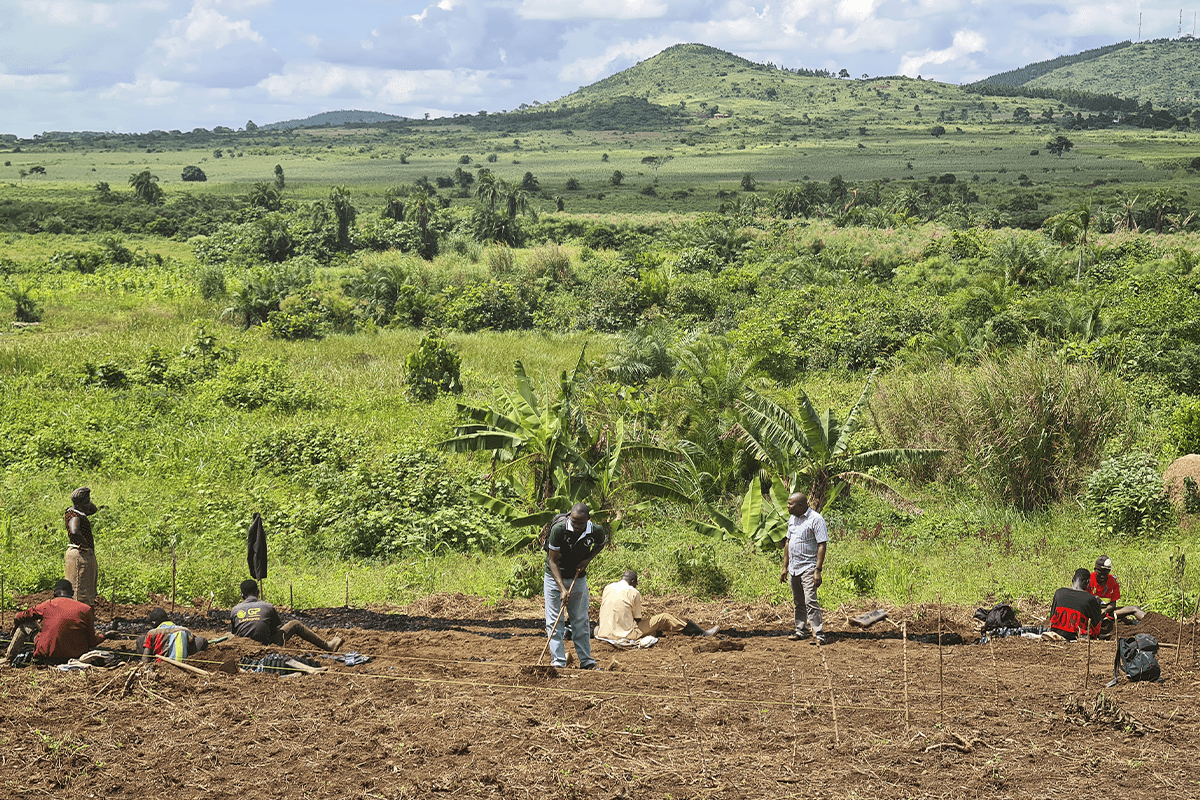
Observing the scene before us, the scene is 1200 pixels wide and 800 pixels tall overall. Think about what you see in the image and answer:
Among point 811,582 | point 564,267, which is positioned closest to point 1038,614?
point 811,582

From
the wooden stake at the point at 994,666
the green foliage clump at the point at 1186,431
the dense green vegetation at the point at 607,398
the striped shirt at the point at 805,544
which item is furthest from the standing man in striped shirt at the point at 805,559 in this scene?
the green foliage clump at the point at 1186,431

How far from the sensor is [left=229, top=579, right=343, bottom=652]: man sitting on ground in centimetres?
841

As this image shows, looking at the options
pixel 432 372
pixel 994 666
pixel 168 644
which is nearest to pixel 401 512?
pixel 168 644

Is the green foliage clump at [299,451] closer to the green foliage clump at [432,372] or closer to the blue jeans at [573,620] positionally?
the green foliage clump at [432,372]

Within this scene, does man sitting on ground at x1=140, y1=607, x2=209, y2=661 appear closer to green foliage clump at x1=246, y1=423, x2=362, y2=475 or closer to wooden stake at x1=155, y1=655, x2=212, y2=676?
wooden stake at x1=155, y1=655, x2=212, y2=676

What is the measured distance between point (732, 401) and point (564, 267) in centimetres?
2119

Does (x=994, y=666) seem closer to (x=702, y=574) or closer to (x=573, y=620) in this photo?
(x=573, y=620)

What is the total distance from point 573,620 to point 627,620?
3.06 ft

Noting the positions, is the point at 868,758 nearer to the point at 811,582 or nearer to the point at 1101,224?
the point at 811,582

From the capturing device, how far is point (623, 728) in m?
6.40

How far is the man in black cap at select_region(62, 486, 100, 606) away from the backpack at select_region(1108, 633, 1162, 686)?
357 inches

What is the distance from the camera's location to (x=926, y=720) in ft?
21.0

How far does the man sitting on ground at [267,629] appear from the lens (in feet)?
27.6

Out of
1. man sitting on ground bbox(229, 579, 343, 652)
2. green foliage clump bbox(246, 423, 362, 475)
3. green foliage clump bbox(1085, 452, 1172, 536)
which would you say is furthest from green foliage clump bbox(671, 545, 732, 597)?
green foliage clump bbox(246, 423, 362, 475)
